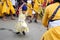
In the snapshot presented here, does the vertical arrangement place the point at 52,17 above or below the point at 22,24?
above

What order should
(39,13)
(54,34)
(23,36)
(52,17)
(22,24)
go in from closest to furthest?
(54,34) < (52,17) < (22,24) < (23,36) < (39,13)

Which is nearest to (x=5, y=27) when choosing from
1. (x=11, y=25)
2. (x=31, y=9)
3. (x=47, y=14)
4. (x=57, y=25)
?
(x=11, y=25)

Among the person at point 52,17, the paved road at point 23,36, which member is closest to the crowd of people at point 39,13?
the person at point 52,17

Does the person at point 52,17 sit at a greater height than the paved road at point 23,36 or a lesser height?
greater

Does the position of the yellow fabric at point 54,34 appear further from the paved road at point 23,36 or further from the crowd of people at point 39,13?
the paved road at point 23,36

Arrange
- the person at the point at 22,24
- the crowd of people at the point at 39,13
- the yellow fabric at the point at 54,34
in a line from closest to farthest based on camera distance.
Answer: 1. the yellow fabric at the point at 54,34
2. the crowd of people at the point at 39,13
3. the person at the point at 22,24

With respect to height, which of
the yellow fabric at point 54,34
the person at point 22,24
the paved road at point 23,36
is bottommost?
the paved road at point 23,36

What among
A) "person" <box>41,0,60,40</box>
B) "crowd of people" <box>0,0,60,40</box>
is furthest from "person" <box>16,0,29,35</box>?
"person" <box>41,0,60,40</box>

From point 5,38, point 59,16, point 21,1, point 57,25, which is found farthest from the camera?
point 21,1

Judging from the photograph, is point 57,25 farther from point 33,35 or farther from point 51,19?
point 33,35

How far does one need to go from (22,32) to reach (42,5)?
3.72 metres

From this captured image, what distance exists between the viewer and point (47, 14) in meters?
4.73

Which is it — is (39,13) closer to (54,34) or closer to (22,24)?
(22,24)

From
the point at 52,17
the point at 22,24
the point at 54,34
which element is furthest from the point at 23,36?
the point at 54,34
